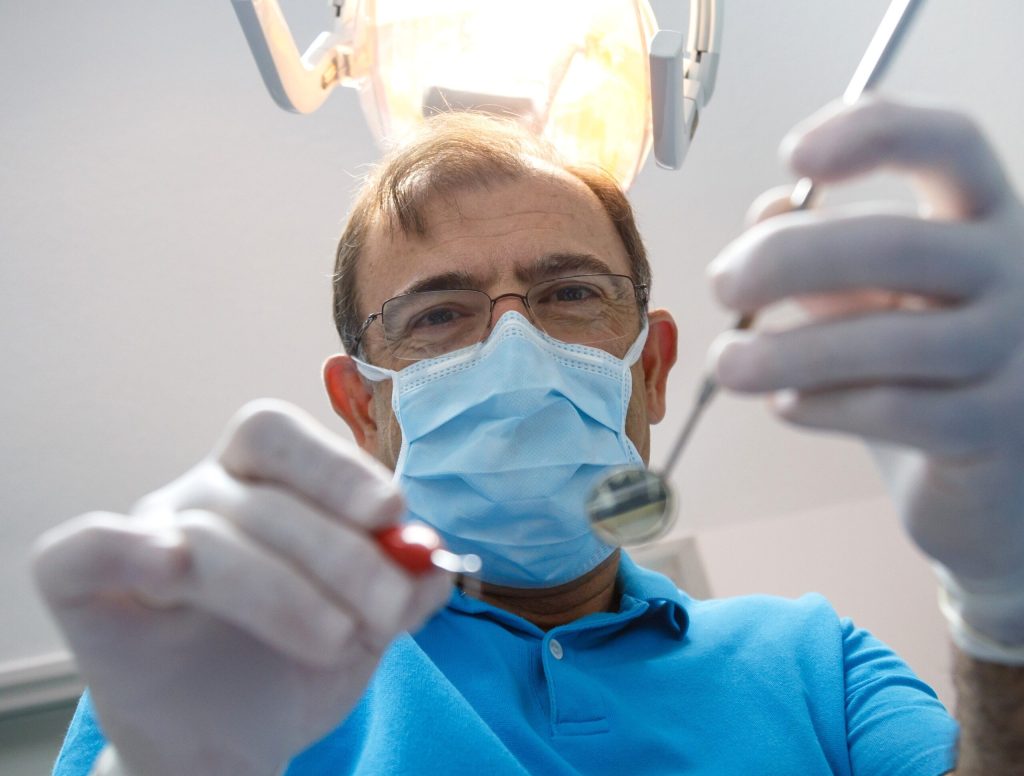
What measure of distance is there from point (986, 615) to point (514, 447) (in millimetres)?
552

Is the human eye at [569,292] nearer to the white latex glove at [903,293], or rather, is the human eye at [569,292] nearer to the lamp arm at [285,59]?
the lamp arm at [285,59]

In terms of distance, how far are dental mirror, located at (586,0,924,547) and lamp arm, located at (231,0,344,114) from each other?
803 mm

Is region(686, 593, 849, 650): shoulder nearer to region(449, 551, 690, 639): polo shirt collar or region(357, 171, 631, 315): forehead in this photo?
region(449, 551, 690, 639): polo shirt collar

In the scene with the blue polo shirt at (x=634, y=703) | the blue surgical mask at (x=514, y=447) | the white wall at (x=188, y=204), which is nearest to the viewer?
the blue polo shirt at (x=634, y=703)

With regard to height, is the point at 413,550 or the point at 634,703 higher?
the point at 413,550

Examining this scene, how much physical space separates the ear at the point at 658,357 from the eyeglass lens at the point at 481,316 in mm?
180

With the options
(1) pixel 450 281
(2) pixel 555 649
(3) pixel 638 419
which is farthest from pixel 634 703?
(1) pixel 450 281

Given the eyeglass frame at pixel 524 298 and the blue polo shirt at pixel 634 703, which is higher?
the eyeglass frame at pixel 524 298

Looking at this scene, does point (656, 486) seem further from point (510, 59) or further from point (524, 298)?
point (510, 59)

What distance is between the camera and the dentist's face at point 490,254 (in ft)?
4.25

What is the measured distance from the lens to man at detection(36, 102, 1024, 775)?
1.99 feet

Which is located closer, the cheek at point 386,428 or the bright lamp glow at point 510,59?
the cheek at point 386,428

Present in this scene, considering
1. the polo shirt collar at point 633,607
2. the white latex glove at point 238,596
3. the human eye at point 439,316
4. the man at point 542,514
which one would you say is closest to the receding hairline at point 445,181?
the man at point 542,514

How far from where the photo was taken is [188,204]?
7.09 feet
